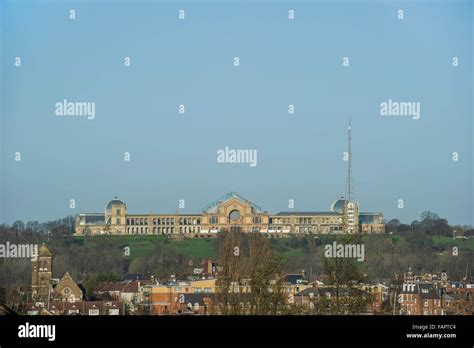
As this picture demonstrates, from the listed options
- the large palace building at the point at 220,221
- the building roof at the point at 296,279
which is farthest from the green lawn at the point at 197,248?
the building roof at the point at 296,279

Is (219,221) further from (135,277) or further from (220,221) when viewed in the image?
(135,277)

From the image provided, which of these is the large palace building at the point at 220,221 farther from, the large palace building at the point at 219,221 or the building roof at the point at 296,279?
the building roof at the point at 296,279

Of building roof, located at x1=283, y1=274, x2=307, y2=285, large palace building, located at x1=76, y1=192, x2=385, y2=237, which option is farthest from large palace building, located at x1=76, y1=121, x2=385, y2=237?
building roof, located at x1=283, y1=274, x2=307, y2=285

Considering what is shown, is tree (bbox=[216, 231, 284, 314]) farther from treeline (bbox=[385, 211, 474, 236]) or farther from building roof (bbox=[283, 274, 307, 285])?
treeline (bbox=[385, 211, 474, 236])

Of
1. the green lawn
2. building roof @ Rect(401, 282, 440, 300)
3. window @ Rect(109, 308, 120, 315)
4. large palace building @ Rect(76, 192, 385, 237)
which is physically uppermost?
large palace building @ Rect(76, 192, 385, 237)

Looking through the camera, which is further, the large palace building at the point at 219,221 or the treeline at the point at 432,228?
the large palace building at the point at 219,221

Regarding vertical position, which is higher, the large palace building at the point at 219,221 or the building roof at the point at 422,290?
the large palace building at the point at 219,221

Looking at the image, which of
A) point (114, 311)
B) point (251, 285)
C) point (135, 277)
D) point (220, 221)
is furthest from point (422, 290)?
point (220, 221)

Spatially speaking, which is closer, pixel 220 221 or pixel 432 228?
pixel 432 228
